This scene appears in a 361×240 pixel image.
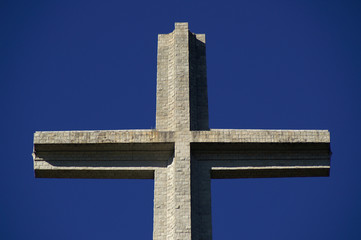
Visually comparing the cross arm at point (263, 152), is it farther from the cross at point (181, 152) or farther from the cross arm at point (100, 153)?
the cross arm at point (100, 153)

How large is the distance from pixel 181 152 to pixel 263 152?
2059 mm

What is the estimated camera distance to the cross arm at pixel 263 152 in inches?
763

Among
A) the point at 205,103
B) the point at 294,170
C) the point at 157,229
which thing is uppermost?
the point at 205,103

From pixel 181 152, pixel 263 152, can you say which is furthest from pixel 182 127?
pixel 263 152

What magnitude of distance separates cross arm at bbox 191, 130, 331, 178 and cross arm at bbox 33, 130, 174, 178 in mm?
963

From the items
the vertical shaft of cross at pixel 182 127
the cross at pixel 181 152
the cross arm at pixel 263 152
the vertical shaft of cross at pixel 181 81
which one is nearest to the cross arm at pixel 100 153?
the cross at pixel 181 152

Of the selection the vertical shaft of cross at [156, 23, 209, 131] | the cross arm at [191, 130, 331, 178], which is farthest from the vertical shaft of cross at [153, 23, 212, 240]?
the cross arm at [191, 130, 331, 178]

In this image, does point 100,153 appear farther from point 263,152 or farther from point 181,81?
point 263,152

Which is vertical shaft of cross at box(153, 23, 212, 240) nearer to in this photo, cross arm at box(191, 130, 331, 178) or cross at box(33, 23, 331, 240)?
cross at box(33, 23, 331, 240)

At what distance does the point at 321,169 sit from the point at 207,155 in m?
2.73

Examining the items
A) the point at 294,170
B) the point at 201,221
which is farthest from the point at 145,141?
the point at 294,170

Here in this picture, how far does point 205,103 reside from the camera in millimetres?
20328

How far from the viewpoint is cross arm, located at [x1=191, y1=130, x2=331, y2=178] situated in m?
19.4

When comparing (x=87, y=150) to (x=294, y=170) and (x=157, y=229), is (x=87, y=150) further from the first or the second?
(x=294, y=170)
